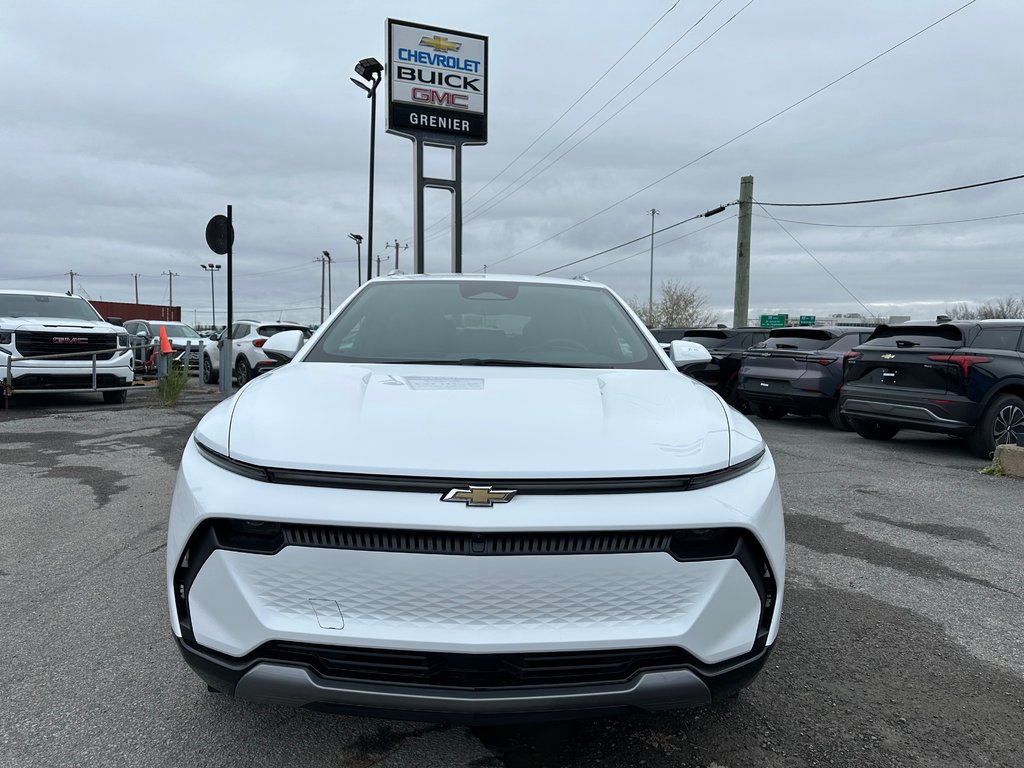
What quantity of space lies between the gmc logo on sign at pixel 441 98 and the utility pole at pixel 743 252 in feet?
33.8

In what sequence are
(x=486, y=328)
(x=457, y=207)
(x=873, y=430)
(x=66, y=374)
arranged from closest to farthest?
(x=486, y=328) < (x=873, y=430) < (x=66, y=374) < (x=457, y=207)

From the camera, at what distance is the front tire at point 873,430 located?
30.3 ft

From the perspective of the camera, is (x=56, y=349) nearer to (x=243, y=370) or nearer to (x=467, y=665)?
(x=243, y=370)

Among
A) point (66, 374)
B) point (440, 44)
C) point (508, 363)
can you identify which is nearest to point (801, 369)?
point (508, 363)

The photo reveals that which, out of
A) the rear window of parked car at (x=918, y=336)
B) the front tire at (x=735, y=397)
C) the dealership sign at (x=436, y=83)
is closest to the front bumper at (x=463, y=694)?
the rear window of parked car at (x=918, y=336)

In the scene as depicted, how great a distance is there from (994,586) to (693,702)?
288 cm

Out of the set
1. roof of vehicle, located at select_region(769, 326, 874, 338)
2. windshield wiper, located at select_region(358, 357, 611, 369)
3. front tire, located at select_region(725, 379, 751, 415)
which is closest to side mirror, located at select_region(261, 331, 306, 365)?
windshield wiper, located at select_region(358, 357, 611, 369)

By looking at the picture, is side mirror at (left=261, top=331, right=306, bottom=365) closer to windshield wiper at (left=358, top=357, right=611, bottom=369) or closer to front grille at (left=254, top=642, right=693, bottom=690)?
windshield wiper at (left=358, top=357, right=611, bottom=369)

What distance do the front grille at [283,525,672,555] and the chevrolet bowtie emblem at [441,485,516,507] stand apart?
0.08 meters

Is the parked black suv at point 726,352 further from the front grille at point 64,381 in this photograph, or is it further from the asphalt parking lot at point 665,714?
the front grille at point 64,381

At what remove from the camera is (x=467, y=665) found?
1776 millimetres

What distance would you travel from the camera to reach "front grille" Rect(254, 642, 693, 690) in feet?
5.82

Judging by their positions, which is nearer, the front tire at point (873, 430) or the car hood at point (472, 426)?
the car hood at point (472, 426)

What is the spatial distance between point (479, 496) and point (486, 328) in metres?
1.59
